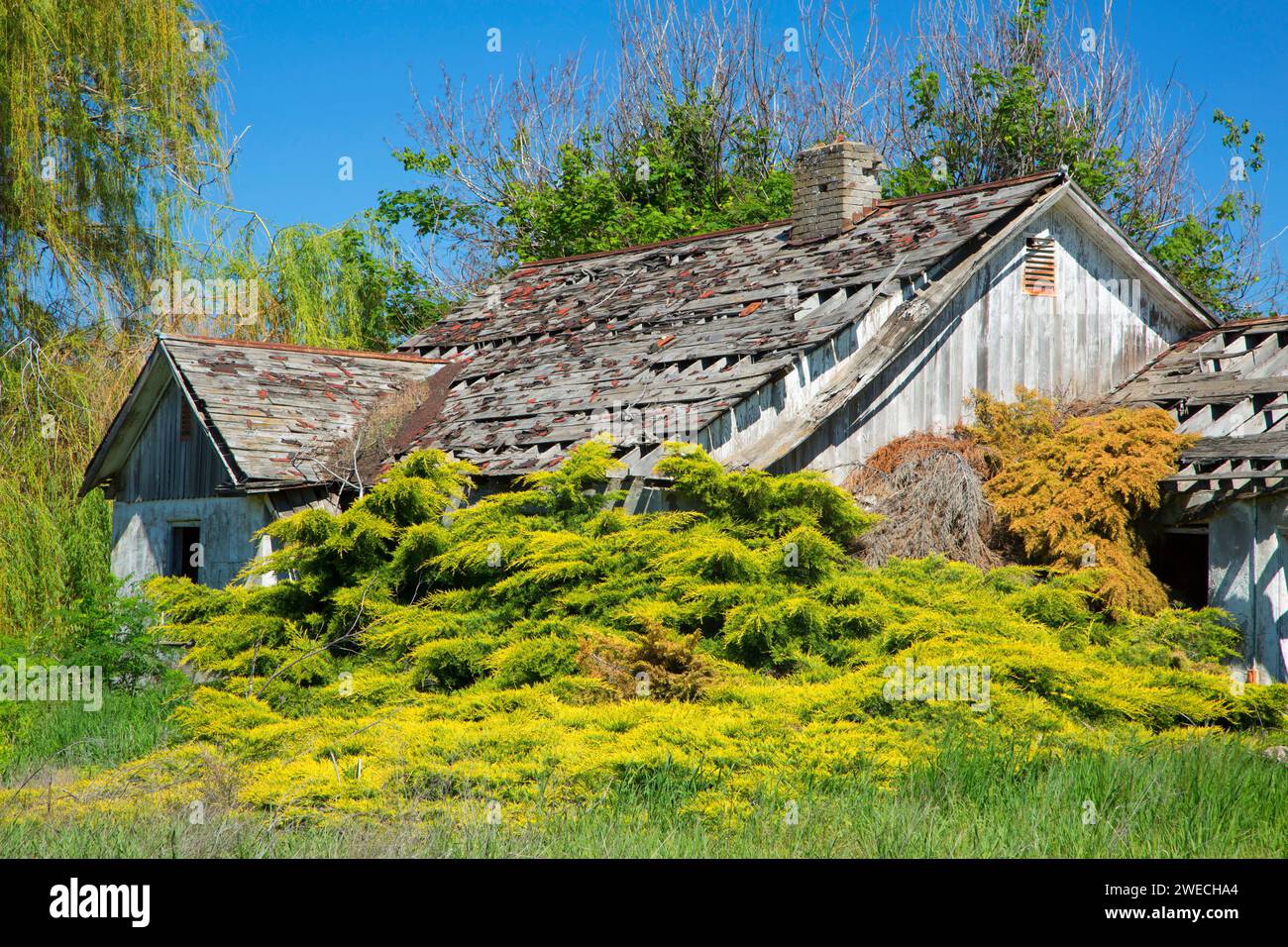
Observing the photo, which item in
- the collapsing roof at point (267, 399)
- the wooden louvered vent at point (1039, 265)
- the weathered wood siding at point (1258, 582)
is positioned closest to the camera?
the weathered wood siding at point (1258, 582)

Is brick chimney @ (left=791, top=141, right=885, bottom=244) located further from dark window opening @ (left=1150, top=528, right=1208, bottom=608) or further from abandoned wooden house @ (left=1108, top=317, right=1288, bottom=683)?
dark window opening @ (left=1150, top=528, right=1208, bottom=608)

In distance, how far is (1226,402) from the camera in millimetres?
14859

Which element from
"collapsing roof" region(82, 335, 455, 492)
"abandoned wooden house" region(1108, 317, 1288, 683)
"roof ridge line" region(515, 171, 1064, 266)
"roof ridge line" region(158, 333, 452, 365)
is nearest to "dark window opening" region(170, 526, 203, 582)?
"collapsing roof" region(82, 335, 455, 492)

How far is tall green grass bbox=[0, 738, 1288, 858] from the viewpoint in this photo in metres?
6.95

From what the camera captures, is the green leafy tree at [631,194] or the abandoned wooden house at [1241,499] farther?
the green leafy tree at [631,194]

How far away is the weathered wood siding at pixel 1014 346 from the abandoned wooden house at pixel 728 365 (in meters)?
0.03

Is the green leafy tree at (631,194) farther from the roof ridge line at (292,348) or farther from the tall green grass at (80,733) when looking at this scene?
the tall green grass at (80,733)

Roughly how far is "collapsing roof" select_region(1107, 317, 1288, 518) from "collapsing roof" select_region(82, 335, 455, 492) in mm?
9425

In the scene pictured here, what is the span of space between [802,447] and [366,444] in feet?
18.3

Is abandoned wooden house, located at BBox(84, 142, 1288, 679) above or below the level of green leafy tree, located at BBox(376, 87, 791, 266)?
below

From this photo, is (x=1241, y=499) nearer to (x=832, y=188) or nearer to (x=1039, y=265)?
(x=1039, y=265)

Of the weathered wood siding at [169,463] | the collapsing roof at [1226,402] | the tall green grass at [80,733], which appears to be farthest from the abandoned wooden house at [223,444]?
the collapsing roof at [1226,402]

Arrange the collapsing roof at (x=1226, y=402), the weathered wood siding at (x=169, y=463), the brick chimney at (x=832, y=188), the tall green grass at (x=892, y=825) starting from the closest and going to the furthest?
the tall green grass at (x=892, y=825) < the collapsing roof at (x=1226, y=402) < the weathered wood siding at (x=169, y=463) < the brick chimney at (x=832, y=188)

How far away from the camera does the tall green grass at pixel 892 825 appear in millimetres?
6945
